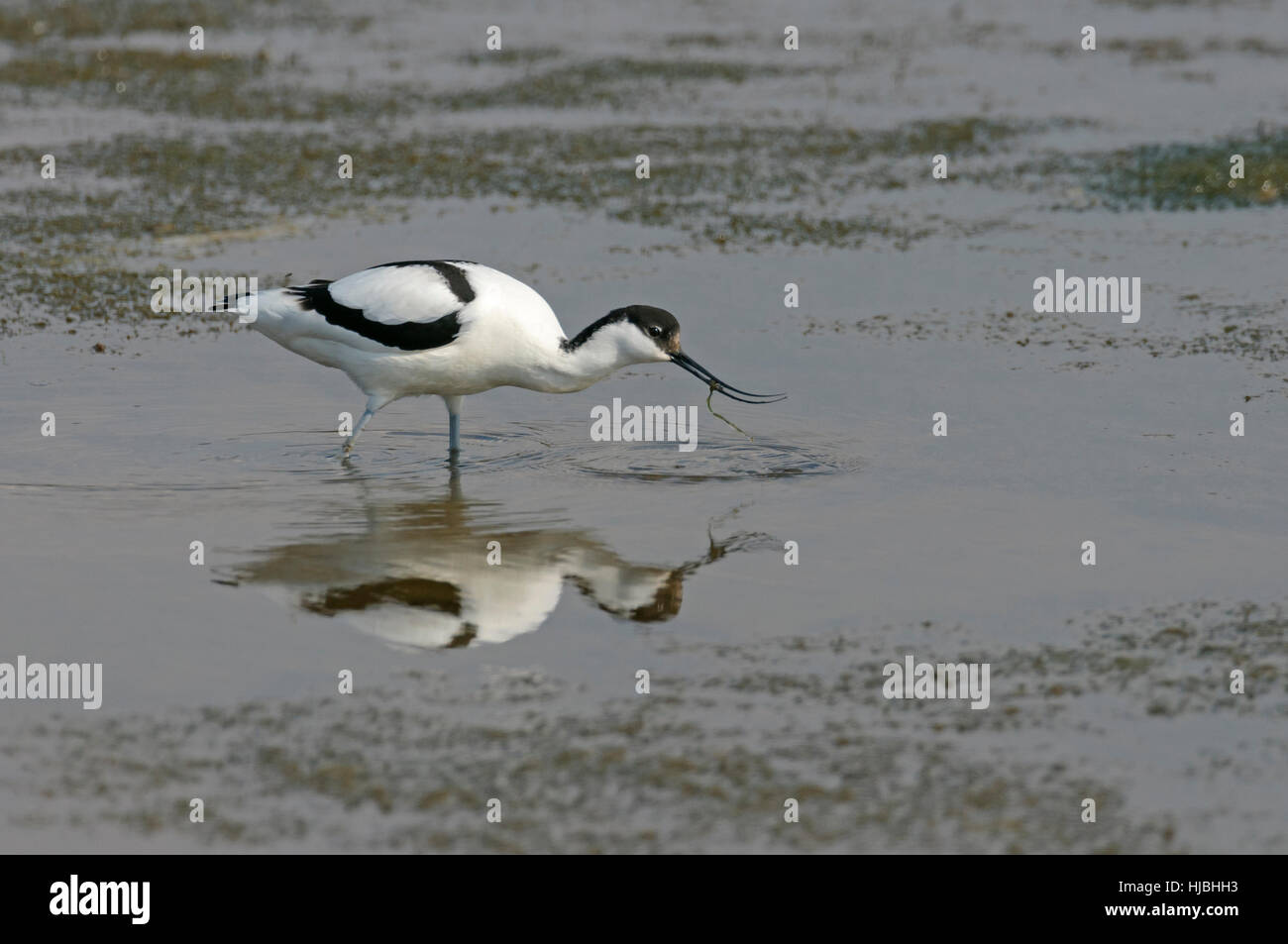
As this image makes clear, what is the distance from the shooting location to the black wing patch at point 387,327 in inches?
353

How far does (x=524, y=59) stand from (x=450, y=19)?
3.51m

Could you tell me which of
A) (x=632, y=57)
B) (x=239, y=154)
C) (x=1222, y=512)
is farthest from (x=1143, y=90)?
(x=1222, y=512)

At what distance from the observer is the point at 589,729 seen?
5.99 meters

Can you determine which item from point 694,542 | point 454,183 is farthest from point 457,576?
point 454,183

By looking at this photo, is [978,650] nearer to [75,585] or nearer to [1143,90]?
[75,585]

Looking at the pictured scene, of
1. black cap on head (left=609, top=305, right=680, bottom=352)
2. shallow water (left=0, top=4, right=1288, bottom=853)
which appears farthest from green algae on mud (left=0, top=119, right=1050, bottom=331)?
black cap on head (left=609, top=305, right=680, bottom=352)

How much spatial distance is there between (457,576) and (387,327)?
1875 millimetres

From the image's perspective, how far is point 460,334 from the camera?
8969mm

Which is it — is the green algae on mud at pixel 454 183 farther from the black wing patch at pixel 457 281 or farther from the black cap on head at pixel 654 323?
the black cap on head at pixel 654 323

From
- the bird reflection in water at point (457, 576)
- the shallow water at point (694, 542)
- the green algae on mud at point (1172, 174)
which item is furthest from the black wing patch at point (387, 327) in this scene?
the green algae on mud at point (1172, 174)

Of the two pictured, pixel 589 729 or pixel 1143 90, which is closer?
pixel 589 729

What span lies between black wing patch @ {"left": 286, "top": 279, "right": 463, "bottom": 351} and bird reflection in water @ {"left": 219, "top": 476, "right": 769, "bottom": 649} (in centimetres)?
91

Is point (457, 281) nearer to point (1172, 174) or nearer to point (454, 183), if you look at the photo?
point (454, 183)

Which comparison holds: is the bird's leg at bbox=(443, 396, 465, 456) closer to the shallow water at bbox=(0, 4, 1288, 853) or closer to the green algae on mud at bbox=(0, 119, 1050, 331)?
the shallow water at bbox=(0, 4, 1288, 853)
